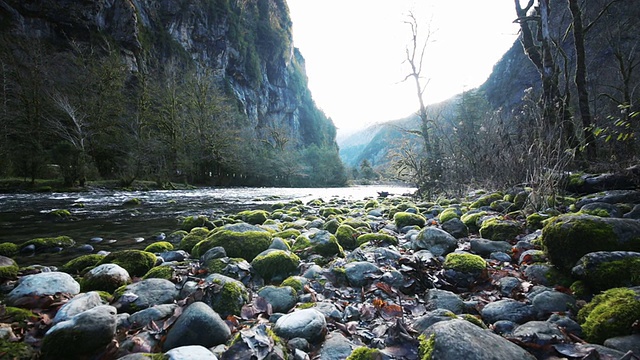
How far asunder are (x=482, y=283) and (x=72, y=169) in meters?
21.6

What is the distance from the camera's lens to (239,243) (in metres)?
3.59

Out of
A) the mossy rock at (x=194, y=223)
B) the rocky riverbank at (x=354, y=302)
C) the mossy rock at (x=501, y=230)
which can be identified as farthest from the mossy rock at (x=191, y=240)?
the mossy rock at (x=501, y=230)

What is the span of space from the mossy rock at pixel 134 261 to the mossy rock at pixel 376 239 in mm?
2849

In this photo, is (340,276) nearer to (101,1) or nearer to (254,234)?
(254,234)

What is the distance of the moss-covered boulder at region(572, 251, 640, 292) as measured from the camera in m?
1.84

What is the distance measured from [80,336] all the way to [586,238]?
12.6 feet

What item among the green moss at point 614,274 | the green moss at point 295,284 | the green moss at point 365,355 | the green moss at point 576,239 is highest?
the green moss at point 576,239

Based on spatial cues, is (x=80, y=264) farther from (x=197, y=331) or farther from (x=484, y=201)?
(x=484, y=201)

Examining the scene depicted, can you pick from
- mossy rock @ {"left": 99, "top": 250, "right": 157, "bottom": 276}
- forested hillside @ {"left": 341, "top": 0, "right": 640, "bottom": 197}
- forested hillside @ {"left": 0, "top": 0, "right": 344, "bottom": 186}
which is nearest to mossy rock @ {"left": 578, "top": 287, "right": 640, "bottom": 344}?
forested hillside @ {"left": 341, "top": 0, "right": 640, "bottom": 197}

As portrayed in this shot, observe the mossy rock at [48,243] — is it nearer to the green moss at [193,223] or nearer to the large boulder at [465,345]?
the green moss at [193,223]

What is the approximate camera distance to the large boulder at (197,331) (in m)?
1.69

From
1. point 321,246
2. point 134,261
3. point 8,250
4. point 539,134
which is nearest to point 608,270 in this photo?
point 321,246

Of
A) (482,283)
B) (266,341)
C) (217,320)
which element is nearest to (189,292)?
(217,320)

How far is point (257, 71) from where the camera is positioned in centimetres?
6053
